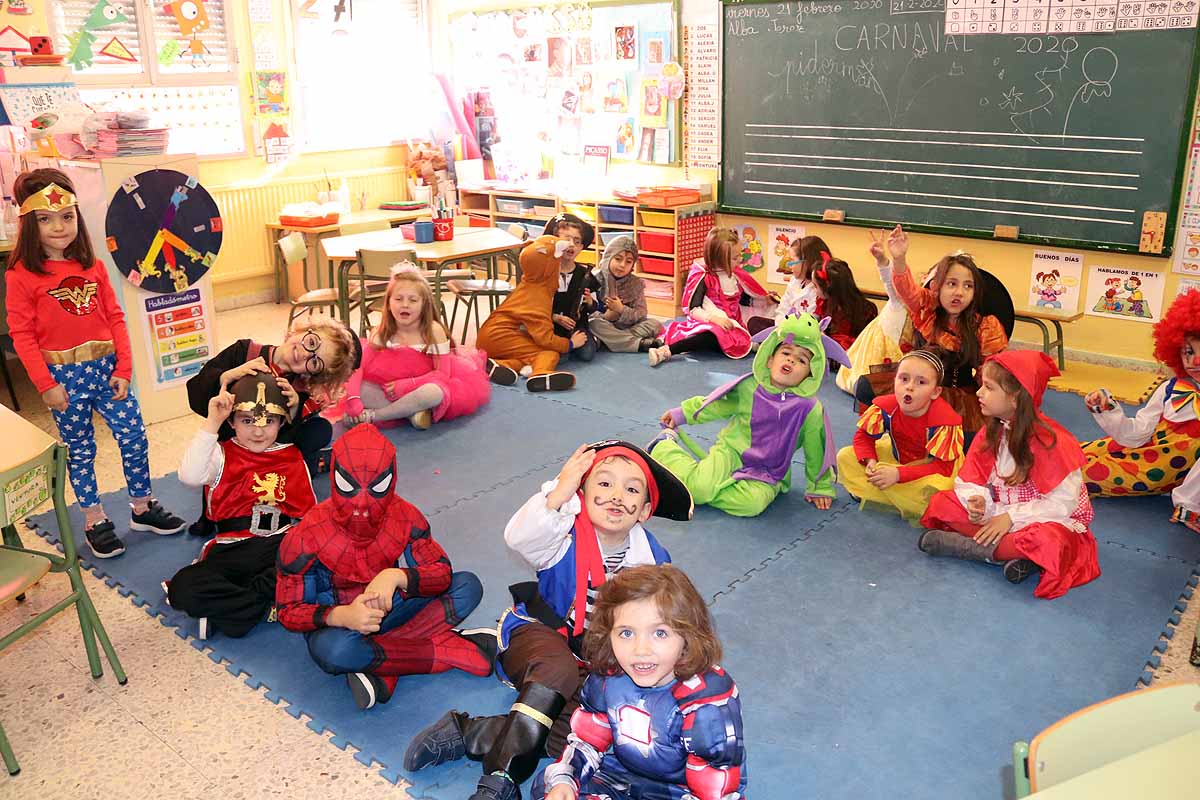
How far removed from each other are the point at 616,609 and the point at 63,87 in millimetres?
4971

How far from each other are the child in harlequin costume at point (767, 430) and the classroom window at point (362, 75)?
5.29 m

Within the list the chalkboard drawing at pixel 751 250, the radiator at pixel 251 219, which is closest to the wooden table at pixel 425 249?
the radiator at pixel 251 219

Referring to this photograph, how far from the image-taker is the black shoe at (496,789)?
7.66 feet

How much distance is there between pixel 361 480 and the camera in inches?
107

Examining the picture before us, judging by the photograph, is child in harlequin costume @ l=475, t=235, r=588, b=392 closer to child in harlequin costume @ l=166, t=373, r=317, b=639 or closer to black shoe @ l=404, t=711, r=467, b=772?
child in harlequin costume @ l=166, t=373, r=317, b=639

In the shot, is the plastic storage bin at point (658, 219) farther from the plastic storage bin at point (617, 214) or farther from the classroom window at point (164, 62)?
the classroom window at point (164, 62)

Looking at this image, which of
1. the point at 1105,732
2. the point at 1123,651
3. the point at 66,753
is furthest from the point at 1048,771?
the point at 66,753

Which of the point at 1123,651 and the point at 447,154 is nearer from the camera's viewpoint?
the point at 1123,651

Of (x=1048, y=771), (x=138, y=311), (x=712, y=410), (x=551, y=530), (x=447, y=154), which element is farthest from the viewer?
(x=447, y=154)

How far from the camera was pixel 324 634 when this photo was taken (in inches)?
110

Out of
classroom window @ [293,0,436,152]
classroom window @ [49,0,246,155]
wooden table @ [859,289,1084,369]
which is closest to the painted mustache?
wooden table @ [859,289,1084,369]

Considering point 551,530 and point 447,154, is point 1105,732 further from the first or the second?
point 447,154

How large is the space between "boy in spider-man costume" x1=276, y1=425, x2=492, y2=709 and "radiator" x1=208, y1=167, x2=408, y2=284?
5316 mm

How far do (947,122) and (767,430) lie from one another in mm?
2986
